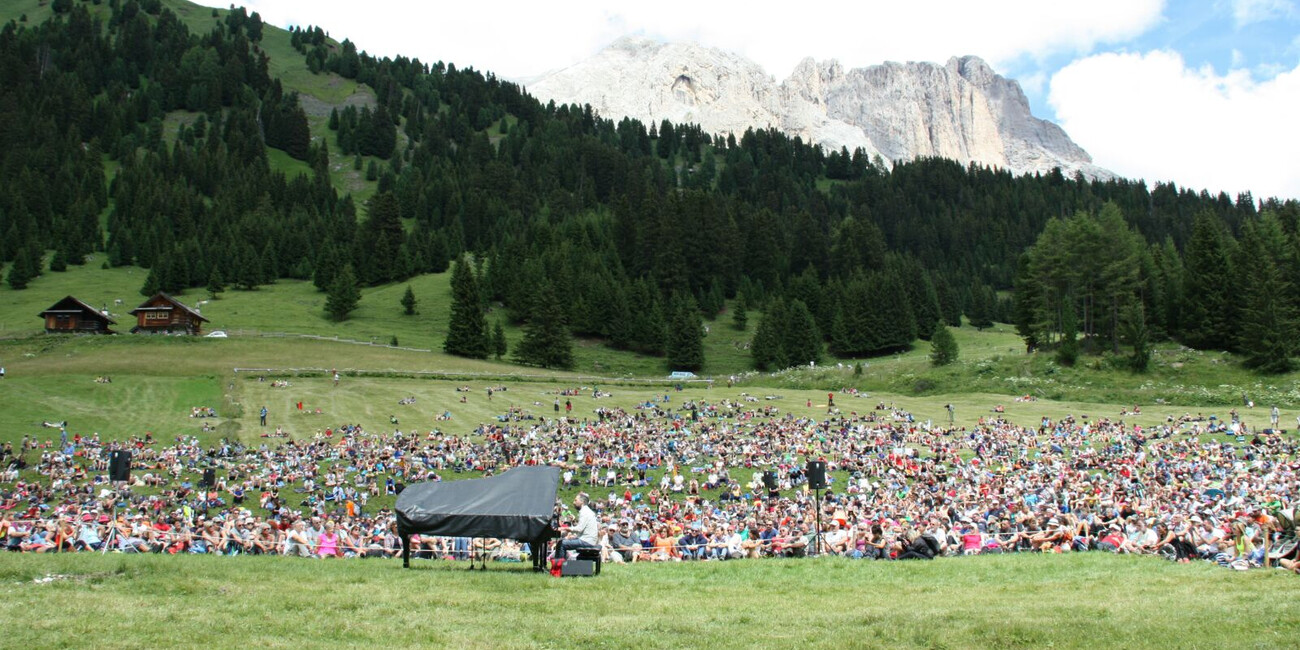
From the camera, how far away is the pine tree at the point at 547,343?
86.3 meters

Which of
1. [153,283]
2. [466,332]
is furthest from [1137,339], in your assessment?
[153,283]

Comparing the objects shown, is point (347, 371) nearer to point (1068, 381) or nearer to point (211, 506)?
point (211, 506)

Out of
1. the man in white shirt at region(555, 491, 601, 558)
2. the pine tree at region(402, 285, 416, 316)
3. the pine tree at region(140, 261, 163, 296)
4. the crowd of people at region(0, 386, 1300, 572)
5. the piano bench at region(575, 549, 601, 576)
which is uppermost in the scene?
the pine tree at region(140, 261, 163, 296)

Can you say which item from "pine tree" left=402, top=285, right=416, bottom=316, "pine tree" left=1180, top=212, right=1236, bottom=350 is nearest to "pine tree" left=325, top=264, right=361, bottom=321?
"pine tree" left=402, top=285, right=416, bottom=316

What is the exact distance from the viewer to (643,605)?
39.5ft

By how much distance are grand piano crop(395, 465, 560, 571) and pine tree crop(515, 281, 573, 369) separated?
2803 inches

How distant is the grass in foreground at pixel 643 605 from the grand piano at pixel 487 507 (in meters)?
0.80

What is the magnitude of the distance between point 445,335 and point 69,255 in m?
64.0

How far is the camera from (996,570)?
15711 millimetres

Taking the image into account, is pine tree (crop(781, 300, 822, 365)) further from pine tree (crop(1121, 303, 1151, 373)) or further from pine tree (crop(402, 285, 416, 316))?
pine tree (crop(402, 285, 416, 316))

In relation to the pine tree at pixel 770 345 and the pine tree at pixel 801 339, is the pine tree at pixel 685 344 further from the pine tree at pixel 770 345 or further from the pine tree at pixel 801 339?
the pine tree at pixel 801 339

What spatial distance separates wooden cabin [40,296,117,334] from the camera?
78.5 metres

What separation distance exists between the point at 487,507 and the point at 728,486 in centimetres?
2063

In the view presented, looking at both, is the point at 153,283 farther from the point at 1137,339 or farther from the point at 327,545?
the point at 1137,339
